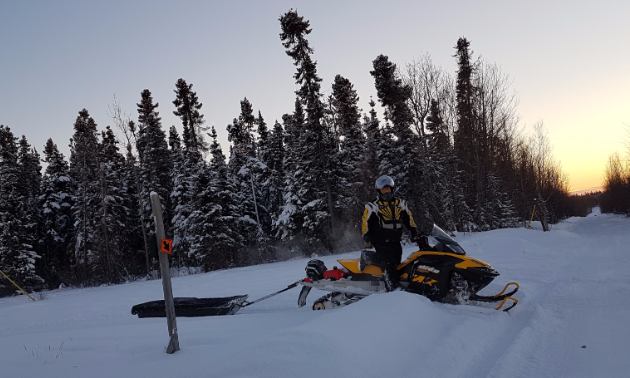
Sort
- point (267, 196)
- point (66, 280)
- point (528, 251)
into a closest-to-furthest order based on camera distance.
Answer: point (528, 251) < point (66, 280) < point (267, 196)

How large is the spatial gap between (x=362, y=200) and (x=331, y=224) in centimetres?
255

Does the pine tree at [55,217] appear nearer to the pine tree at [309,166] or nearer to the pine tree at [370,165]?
the pine tree at [309,166]

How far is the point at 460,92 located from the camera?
24.1 m

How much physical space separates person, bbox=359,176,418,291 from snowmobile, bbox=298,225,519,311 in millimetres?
47

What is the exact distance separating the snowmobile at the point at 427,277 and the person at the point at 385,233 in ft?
0.15

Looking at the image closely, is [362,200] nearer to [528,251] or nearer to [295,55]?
[295,55]

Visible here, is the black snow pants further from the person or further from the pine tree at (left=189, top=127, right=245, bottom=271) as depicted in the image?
the pine tree at (left=189, top=127, right=245, bottom=271)

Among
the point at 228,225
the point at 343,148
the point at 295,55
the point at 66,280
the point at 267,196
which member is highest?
the point at 295,55

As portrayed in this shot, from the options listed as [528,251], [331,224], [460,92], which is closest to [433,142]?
[460,92]

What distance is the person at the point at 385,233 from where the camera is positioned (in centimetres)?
576

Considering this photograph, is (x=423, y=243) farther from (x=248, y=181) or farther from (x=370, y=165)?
(x=248, y=181)

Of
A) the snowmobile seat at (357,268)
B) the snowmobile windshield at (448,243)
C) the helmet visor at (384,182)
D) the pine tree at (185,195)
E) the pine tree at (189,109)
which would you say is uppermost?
Answer: the pine tree at (189,109)

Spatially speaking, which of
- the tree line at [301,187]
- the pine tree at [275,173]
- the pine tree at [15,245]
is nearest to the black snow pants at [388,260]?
the tree line at [301,187]

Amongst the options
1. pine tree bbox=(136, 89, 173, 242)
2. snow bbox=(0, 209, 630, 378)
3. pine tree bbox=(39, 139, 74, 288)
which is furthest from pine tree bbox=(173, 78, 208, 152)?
snow bbox=(0, 209, 630, 378)
